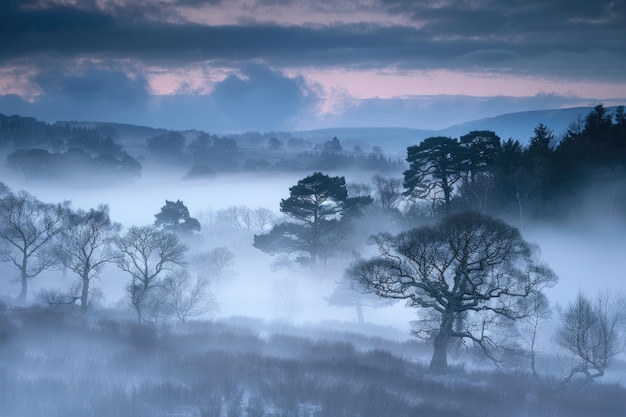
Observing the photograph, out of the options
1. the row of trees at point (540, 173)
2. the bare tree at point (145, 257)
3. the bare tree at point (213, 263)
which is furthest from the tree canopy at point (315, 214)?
the bare tree at point (145, 257)

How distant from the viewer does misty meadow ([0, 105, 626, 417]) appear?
76.2 feet

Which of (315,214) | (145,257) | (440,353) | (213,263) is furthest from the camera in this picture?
(213,263)

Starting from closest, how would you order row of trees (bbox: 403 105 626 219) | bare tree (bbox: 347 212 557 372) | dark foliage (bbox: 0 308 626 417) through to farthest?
dark foliage (bbox: 0 308 626 417) → bare tree (bbox: 347 212 557 372) → row of trees (bbox: 403 105 626 219)

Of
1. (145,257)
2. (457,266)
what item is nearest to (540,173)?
(457,266)

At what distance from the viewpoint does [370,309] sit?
57531 mm

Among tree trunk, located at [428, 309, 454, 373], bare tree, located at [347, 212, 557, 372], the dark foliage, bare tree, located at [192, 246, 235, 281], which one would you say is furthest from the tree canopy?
tree trunk, located at [428, 309, 454, 373]

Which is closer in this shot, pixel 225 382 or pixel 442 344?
pixel 225 382

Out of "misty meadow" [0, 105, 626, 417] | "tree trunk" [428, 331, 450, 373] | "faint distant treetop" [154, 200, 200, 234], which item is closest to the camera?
"misty meadow" [0, 105, 626, 417]

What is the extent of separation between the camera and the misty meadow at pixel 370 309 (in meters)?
23.2

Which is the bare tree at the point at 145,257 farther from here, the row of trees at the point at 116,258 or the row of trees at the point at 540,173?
the row of trees at the point at 540,173

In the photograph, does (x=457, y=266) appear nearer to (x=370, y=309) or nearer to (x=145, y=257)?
(x=145, y=257)

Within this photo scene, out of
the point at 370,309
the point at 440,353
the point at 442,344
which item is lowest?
the point at 440,353

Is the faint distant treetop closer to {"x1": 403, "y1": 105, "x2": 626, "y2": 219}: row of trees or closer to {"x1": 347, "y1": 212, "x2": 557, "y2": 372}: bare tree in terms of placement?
{"x1": 403, "y1": 105, "x2": 626, "y2": 219}: row of trees

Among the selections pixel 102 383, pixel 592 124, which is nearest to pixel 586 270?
pixel 592 124
